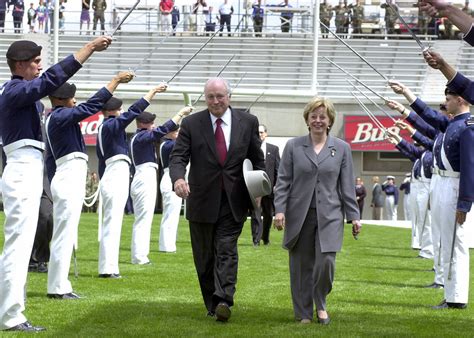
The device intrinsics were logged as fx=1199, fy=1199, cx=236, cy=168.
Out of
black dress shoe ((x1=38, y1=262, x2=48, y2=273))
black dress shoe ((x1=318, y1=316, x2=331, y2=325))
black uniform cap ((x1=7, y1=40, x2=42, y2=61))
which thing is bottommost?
black dress shoe ((x1=38, y1=262, x2=48, y2=273))

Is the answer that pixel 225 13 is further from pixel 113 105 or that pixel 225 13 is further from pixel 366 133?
pixel 113 105

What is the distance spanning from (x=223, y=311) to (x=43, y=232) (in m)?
4.77

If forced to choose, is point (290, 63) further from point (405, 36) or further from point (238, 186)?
point (238, 186)

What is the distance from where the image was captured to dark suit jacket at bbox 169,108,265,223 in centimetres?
1036

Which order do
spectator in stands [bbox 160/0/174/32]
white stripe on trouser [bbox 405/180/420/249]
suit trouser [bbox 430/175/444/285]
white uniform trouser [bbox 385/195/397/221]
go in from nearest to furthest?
1. suit trouser [bbox 430/175/444/285]
2. white stripe on trouser [bbox 405/180/420/249]
3. white uniform trouser [bbox 385/195/397/221]
4. spectator in stands [bbox 160/0/174/32]

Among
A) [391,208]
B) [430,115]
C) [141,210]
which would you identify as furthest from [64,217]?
[391,208]

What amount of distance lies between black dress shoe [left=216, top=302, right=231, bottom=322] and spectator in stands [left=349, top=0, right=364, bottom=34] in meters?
35.2

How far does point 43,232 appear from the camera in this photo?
14078mm

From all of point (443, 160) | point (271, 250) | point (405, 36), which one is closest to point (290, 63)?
point (405, 36)

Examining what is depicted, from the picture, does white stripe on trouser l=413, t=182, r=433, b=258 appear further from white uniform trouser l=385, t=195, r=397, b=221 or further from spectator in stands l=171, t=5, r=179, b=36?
spectator in stands l=171, t=5, r=179, b=36

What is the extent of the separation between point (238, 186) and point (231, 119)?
615 mm

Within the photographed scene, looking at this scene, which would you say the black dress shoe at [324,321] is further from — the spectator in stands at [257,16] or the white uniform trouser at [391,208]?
the spectator in stands at [257,16]

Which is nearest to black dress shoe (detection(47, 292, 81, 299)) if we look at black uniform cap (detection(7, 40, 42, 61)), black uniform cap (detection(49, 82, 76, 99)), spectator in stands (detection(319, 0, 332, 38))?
black uniform cap (detection(49, 82, 76, 99))

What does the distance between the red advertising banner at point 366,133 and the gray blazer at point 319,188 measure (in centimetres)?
3130
